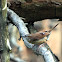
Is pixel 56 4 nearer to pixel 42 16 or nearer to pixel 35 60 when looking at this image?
pixel 42 16

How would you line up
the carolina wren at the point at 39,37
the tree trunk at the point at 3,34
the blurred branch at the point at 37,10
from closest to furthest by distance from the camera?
the carolina wren at the point at 39,37 < the tree trunk at the point at 3,34 < the blurred branch at the point at 37,10

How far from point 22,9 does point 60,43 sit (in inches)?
115

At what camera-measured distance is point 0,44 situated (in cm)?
120

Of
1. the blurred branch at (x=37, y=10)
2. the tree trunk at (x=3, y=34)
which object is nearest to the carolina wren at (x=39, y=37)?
the tree trunk at (x=3, y=34)

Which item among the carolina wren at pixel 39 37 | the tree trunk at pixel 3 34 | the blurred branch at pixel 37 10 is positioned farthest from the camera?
the blurred branch at pixel 37 10

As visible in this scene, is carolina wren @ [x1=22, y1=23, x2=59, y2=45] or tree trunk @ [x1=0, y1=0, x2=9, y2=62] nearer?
carolina wren @ [x1=22, y1=23, x2=59, y2=45]

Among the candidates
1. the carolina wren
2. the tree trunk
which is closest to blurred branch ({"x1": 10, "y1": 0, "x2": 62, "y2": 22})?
the tree trunk

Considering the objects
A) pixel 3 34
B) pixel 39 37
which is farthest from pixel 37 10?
pixel 39 37

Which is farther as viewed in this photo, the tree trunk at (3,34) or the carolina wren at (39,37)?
the tree trunk at (3,34)

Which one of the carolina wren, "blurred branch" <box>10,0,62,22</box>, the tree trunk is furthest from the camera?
"blurred branch" <box>10,0,62,22</box>

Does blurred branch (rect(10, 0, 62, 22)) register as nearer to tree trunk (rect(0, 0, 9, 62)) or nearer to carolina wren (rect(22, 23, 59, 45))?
tree trunk (rect(0, 0, 9, 62))

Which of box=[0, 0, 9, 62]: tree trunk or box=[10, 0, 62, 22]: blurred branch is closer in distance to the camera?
box=[0, 0, 9, 62]: tree trunk

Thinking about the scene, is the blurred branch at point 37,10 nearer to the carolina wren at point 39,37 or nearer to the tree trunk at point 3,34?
the tree trunk at point 3,34

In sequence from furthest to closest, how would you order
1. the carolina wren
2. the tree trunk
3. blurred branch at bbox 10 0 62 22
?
blurred branch at bbox 10 0 62 22, the tree trunk, the carolina wren
